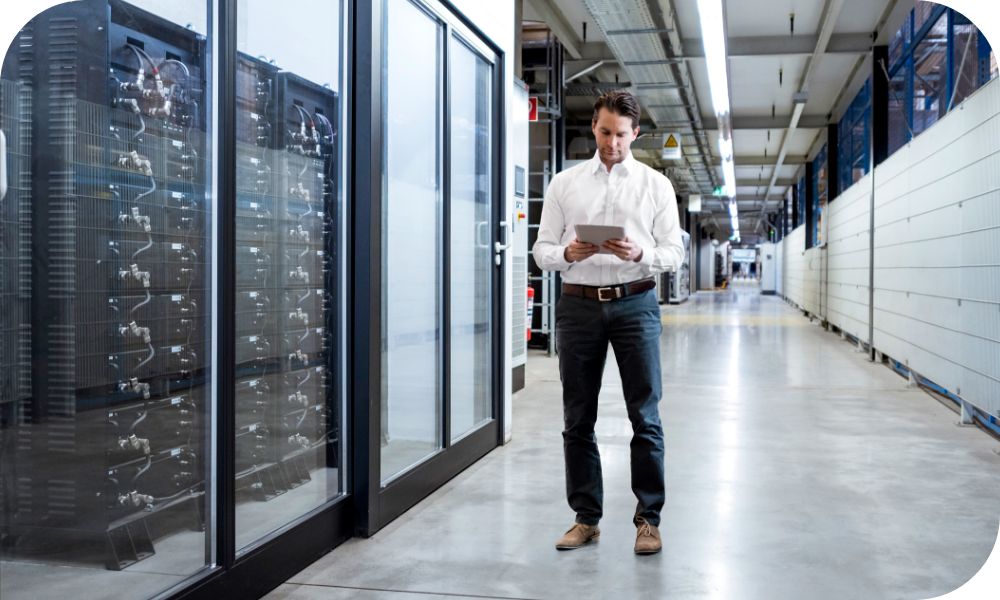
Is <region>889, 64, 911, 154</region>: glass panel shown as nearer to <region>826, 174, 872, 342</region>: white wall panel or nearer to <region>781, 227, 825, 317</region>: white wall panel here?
<region>826, 174, 872, 342</region>: white wall panel

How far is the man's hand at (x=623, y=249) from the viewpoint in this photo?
280 centimetres

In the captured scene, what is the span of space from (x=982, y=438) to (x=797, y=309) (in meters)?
16.2

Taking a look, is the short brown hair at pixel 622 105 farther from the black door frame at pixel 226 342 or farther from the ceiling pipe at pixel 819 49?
the ceiling pipe at pixel 819 49

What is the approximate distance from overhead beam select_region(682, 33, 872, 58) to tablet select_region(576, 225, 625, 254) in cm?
806

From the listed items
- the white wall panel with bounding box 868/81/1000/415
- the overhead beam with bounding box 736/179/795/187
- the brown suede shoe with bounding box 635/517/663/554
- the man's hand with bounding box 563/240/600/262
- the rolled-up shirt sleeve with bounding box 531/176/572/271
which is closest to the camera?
the man's hand with bounding box 563/240/600/262

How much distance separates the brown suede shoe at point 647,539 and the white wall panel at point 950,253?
9.16 feet

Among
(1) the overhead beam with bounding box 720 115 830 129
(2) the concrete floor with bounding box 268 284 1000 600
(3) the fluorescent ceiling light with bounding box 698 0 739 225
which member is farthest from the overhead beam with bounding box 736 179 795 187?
(2) the concrete floor with bounding box 268 284 1000 600

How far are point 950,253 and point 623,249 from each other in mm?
4032

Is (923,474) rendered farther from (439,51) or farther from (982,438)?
(439,51)

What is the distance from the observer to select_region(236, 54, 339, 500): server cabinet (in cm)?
291

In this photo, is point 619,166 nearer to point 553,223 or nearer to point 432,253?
point 553,223

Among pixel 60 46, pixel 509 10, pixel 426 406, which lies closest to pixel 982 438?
pixel 426 406

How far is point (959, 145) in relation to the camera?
5656 millimetres

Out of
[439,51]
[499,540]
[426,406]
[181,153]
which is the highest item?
[439,51]
